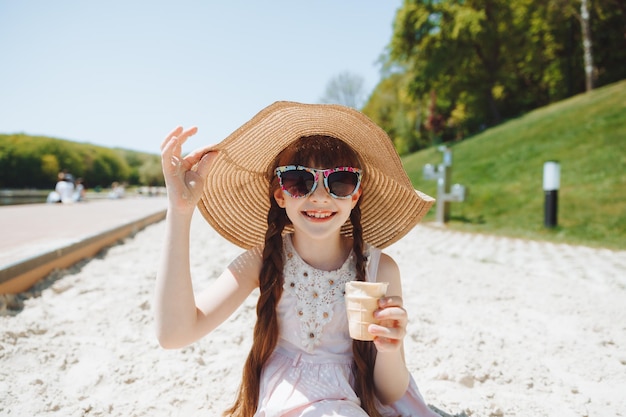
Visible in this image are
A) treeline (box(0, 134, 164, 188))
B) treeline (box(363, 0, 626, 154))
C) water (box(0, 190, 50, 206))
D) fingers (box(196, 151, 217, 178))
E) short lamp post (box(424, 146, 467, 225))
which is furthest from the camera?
treeline (box(0, 134, 164, 188))

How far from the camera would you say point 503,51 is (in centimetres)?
2767

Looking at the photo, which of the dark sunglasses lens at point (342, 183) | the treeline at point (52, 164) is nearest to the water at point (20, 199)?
the dark sunglasses lens at point (342, 183)

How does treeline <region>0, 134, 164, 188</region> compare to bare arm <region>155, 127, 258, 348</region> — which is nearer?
bare arm <region>155, 127, 258, 348</region>

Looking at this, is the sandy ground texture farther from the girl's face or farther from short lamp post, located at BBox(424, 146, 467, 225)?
short lamp post, located at BBox(424, 146, 467, 225)

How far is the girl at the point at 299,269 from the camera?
4.96 ft

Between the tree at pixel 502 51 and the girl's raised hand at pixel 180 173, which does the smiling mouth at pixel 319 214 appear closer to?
the girl's raised hand at pixel 180 173

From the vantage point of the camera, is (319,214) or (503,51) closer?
(319,214)

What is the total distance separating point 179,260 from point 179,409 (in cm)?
113

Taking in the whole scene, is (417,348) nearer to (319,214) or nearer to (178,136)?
(319,214)

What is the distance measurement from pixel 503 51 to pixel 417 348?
29.4 metres

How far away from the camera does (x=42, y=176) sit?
63.2m

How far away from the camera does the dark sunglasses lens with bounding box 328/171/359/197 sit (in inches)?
66.5

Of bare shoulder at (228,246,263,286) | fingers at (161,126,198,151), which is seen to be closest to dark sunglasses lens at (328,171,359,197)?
bare shoulder at (228,246,263,286)

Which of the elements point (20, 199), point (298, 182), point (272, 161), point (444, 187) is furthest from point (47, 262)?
point (20, 199)
